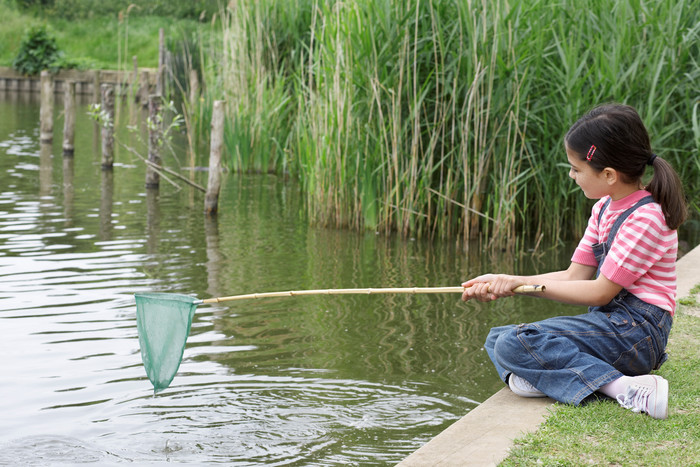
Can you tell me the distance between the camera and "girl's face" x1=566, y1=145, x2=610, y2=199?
12.4 feet

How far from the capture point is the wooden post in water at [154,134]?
11991mm

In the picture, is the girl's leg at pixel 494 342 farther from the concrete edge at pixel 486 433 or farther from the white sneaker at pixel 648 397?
the white sneaker at pixel 648 397

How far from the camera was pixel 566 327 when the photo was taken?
3.83 metres

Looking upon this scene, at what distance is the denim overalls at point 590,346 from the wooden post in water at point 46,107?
15.0 metres

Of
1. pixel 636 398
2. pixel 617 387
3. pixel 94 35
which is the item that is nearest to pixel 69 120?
pixel 617 387

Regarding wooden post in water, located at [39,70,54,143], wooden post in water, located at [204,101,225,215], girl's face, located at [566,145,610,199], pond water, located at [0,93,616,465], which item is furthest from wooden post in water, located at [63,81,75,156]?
girl's face, located at [566,145,610,199]

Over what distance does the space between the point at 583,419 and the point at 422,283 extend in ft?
14.0

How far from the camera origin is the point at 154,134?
40.3ft

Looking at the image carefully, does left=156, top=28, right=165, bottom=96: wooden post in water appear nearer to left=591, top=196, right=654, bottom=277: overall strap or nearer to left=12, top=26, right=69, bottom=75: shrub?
left=12, top=26, right=69, bottom=75: shrub

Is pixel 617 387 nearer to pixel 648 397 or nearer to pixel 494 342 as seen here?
pixel 648 397

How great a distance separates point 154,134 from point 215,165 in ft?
6.22

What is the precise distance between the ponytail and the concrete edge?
93 cm

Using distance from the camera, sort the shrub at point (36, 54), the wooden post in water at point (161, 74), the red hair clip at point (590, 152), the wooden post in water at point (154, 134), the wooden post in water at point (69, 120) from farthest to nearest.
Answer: the shrub at point (36, 54)
the wooden post in water at point (161, 74)
the wooden post in water at point (69, 120)
the wooden post in water at point (154, 134)
the red hair clip at point (590, 152)

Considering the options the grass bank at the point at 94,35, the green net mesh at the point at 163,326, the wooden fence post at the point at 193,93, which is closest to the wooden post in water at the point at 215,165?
the wooden fence post at the point at 193,93
